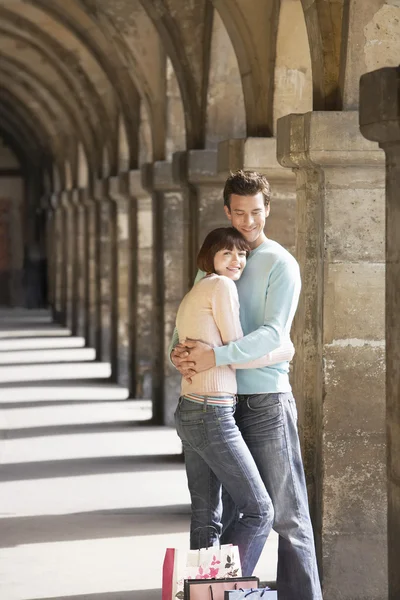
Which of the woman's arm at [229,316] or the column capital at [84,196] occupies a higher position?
the column capital at [84,196]

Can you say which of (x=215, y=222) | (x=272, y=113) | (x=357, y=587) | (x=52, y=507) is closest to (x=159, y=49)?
(x=215, y=222)

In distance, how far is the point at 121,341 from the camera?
16625 mm

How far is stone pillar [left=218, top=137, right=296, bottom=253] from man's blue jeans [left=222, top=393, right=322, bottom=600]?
3.49 meters

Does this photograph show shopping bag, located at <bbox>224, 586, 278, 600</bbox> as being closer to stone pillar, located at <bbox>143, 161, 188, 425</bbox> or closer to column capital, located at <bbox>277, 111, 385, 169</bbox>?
column capital, located at <bbox>277, 111, 385, 169</bbox>

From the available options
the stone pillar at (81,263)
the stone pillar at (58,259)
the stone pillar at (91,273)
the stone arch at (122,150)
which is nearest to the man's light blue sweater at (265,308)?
the stone arch at (122,150)

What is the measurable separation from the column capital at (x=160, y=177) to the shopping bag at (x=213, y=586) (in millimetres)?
7744

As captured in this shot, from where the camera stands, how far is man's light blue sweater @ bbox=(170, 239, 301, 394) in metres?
4.86

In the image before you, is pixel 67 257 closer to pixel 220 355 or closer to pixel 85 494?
pixel 85 494

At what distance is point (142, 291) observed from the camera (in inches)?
585

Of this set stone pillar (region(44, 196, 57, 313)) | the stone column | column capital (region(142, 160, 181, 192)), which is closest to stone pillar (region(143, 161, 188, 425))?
column capital (region(142, 160, 181, 192))

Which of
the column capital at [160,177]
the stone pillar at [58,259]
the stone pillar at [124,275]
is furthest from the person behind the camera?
the stone pillar at [58,259]

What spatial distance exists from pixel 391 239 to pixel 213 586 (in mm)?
1460

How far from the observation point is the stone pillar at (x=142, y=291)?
14.6 m

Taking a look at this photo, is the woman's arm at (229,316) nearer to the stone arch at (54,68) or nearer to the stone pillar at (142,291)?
the stone pillar at (142,291)
